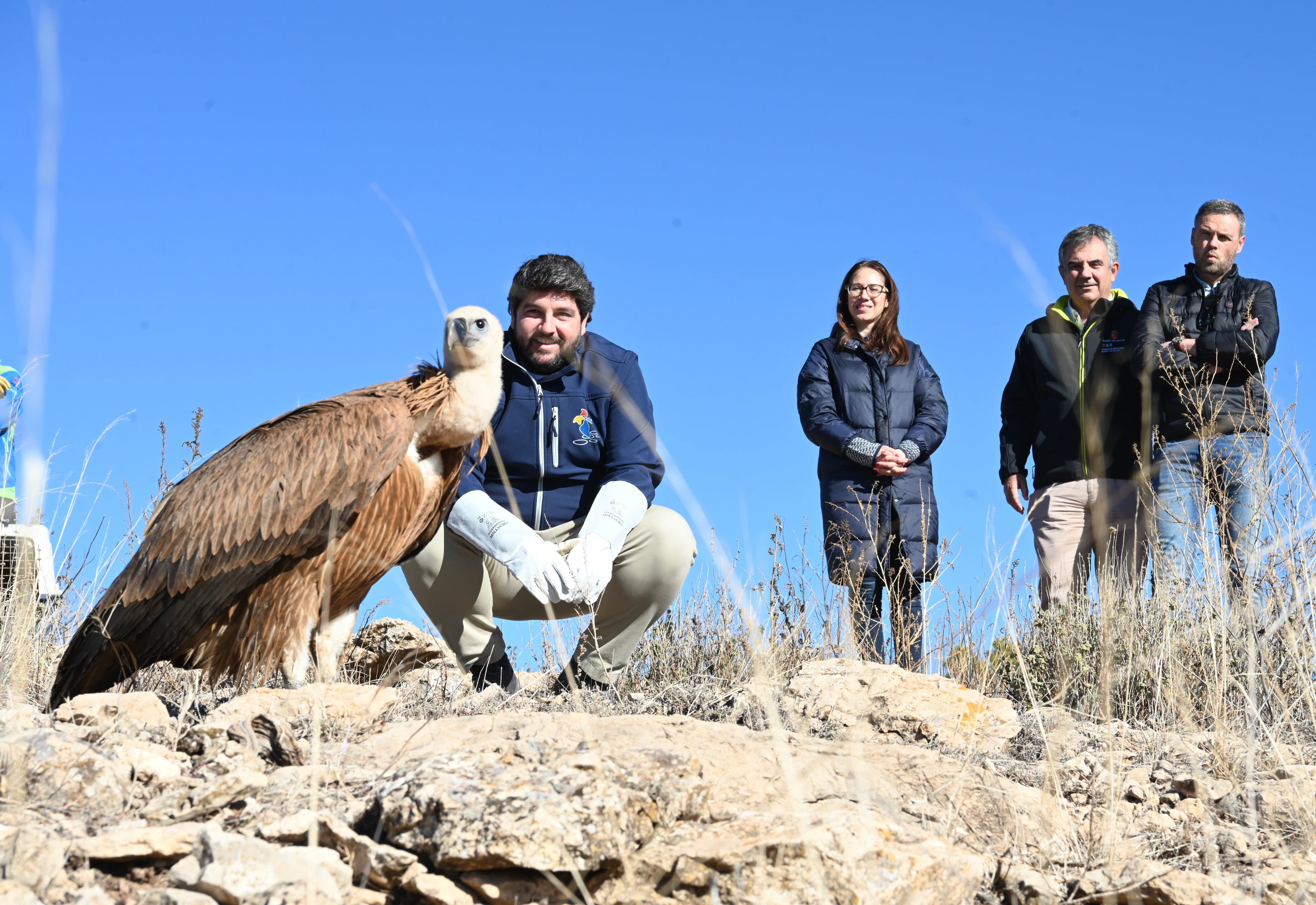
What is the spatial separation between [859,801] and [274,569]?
261cm

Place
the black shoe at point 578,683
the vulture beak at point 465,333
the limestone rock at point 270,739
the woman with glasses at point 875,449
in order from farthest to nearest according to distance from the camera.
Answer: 1. the woman with glasses at point 875,449
2. the black shoe at point 578,683
3. the vulture beak at point 465,333
4. the limestone rock at point 270,739

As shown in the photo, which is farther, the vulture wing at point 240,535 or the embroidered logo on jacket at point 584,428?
the embroidered logo on jacket at point 584,428

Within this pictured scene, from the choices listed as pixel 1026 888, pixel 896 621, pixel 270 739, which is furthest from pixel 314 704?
pixel 896 621

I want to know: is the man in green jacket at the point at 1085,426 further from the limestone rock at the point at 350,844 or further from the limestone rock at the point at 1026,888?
the limestone rock at the point at 350,844

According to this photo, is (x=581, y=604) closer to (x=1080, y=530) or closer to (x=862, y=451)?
(x=862, y=451)

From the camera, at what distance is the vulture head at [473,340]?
4984mm

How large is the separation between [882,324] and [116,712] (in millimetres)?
4559

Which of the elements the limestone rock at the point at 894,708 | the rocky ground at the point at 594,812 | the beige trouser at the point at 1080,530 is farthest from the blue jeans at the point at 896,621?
the rocky ground at the point at 594,812

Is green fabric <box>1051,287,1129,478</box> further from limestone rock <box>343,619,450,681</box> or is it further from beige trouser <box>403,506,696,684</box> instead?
limestone rock <box>343,619,450,681</box>

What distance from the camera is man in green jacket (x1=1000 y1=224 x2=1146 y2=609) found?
647cm

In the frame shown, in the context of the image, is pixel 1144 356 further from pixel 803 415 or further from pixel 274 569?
pixel 274 569

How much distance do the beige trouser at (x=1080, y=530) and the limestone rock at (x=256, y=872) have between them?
4.87m

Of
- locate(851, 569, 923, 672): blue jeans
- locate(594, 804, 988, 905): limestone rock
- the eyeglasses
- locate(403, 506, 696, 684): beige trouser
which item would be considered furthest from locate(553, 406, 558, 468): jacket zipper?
locate(594, 804, 988, 905): limestone rock

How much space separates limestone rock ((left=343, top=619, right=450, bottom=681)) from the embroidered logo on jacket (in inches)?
66.2
